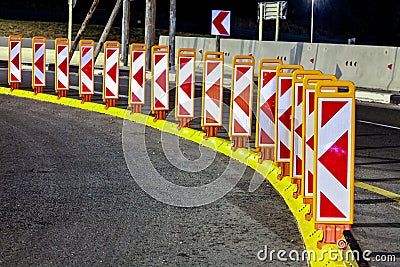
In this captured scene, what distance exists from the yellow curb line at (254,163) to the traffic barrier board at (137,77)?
290 mm

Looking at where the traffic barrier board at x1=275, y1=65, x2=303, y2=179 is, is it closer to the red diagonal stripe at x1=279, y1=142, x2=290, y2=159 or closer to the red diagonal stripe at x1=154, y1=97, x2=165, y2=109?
the red diagonal stripe at x1=279, y1=142, x2=290, y2=159

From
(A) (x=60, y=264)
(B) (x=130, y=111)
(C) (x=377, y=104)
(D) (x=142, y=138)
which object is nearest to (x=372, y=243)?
(A) (x=60, y=264)

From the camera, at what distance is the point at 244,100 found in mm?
12242

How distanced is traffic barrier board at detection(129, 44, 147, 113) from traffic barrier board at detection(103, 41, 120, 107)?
32.3 inches

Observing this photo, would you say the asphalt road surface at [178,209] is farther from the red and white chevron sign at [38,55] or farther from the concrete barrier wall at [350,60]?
the concrete barrier wall at [350,60]

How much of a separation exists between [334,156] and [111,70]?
9.72 m

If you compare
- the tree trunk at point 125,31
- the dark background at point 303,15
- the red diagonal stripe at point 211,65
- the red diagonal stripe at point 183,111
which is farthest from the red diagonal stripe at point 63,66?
the dark background at point 303,15

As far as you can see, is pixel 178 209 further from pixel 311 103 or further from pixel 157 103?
pixel 157 103

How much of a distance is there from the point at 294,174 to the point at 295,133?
0.37 m

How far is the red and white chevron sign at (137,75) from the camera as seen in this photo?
15586mm

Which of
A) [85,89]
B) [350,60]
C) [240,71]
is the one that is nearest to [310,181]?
Answer: [240,71]

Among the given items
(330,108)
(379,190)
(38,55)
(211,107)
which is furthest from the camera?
(38,55)

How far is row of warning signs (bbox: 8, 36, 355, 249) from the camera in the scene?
23.4 ft

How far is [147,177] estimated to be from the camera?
34.6ft
